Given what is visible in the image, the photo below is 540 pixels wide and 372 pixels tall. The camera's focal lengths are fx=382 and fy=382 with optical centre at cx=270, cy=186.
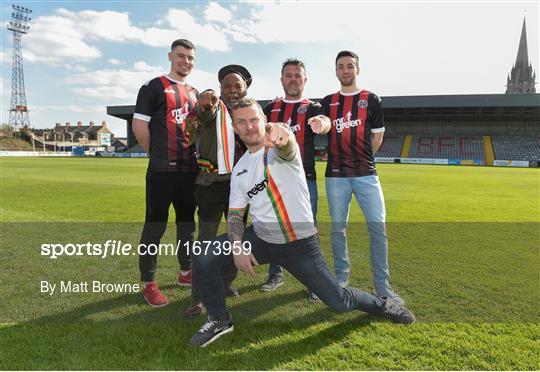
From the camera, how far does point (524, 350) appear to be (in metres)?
2.69

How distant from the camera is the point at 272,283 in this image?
13.1ft

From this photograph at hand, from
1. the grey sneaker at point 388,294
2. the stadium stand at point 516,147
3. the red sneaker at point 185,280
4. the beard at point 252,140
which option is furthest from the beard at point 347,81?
the stadium stand at point 516,147

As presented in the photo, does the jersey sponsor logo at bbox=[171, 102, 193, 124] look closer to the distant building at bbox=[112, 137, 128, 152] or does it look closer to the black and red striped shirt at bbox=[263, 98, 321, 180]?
the black and red striped shirt at bbox=[263, 98, 321, 180]

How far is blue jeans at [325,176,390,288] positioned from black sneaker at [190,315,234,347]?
54.5 inches

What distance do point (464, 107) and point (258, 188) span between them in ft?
153

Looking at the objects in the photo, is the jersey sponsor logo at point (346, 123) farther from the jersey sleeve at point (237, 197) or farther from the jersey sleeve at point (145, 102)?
the jersey sleeve at point (145, 102)

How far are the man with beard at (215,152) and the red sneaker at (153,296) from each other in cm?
35

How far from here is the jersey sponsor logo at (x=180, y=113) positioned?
143 inches

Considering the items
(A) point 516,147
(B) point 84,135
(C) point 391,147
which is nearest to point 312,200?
(C) point 391,147

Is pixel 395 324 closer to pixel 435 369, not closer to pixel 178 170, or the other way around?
pixel 435 369

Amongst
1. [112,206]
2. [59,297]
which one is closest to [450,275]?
[59,297]

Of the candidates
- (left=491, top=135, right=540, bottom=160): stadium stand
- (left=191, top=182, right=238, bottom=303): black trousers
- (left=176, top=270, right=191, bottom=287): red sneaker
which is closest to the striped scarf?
(left=191, top=182, right=238, bottom=303): black trousers

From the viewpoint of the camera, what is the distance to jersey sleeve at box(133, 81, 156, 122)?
3.53m

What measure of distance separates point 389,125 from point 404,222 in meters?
49.4
